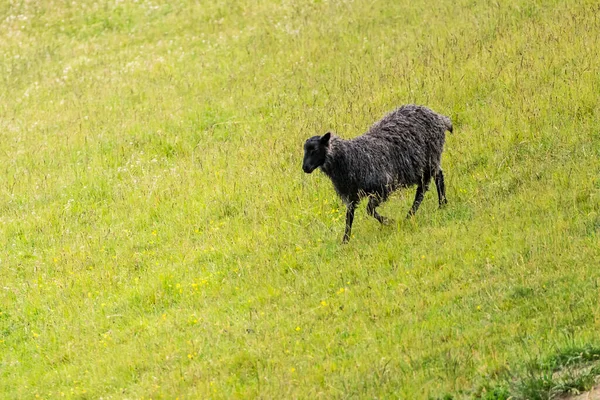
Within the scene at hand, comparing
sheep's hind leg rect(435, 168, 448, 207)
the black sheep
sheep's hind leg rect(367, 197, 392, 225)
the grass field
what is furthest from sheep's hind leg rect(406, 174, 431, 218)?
sheep's hind leg rect(367, 197, 392, 225)

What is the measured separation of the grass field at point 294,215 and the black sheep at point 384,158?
0.49 m

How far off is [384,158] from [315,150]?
1.14 meters

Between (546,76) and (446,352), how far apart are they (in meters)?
8.75

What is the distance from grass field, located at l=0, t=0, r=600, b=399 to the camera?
887 centimetres

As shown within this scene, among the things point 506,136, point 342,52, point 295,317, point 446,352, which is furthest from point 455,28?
point 446,352

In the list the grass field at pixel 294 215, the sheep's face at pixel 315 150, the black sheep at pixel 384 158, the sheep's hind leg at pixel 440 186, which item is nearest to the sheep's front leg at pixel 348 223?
the black sheep at pixel 384 158

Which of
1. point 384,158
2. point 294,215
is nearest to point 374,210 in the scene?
point 384,158

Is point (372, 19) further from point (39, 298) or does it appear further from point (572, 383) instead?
point (572, 383)

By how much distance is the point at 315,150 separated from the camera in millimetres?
11773

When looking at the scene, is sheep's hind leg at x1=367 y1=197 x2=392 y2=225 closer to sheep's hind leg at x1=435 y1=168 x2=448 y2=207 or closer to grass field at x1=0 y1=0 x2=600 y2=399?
grass field at x1=0 y1=0 x2=600 y2=399

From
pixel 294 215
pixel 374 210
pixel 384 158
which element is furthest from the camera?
pixel 294 215

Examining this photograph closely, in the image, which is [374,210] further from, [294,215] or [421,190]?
[294,215]

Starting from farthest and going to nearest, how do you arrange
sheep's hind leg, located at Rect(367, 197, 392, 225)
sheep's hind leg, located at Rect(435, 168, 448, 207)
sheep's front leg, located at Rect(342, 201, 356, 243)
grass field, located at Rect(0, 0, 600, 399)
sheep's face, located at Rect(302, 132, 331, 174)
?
sheep's hind leg, located at Rect(435, 168, 448, 207), sheep's hind leg, located at Rect(367, 197, 392, 225), sheep's front leg, located at Rect(342, 201, 356, 243), sheep's face, located at Rect(302, 132, 331, 174), grass field, located at Rect(0, 0, 600, 399)

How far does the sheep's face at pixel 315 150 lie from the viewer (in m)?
11.7
